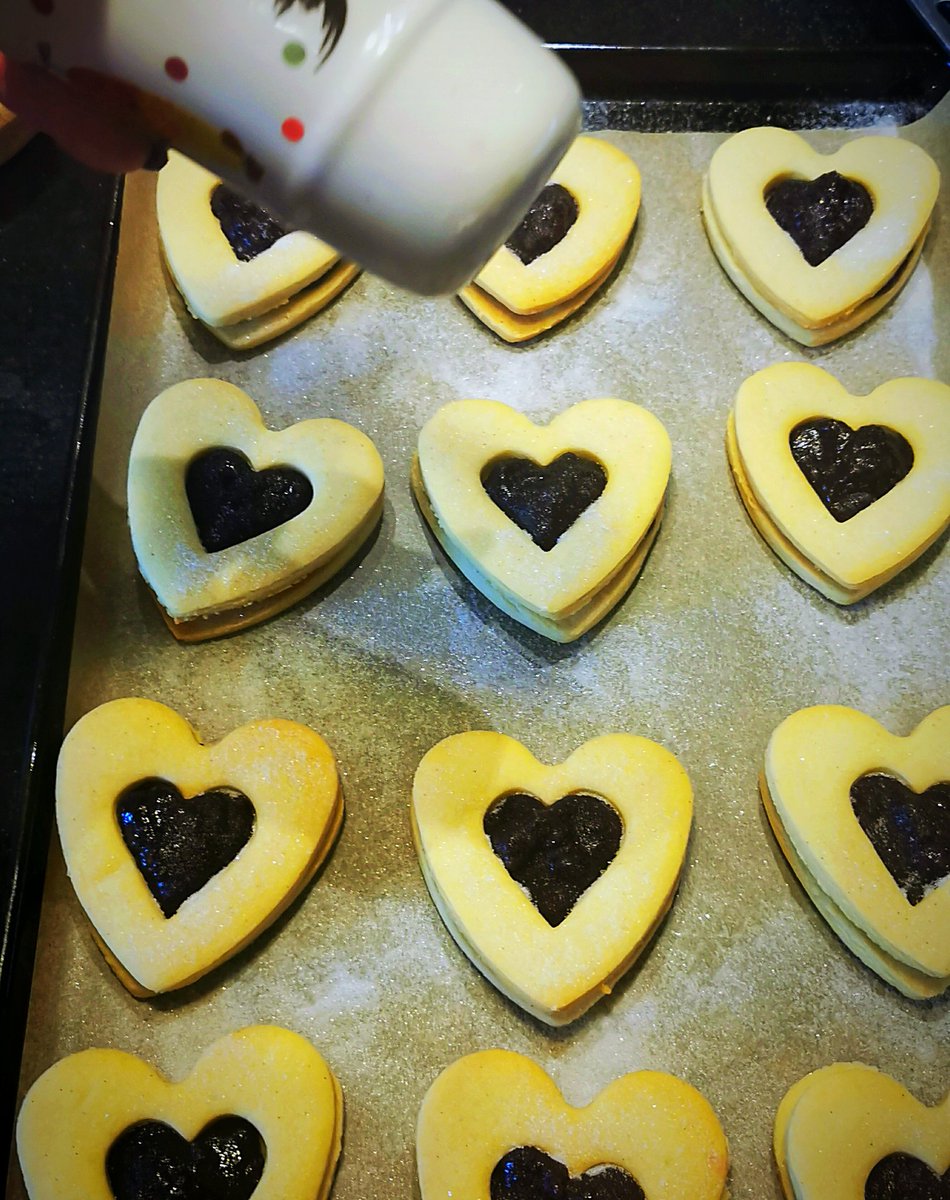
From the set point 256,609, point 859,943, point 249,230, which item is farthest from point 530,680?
point 249,230

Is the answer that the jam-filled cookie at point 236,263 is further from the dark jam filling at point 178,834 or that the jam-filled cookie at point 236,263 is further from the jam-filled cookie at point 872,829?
the jam-filled cookie at point 872,829

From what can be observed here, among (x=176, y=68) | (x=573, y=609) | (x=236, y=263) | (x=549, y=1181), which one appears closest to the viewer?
(x=176, y=68)

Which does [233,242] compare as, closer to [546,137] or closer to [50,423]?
[50,423]

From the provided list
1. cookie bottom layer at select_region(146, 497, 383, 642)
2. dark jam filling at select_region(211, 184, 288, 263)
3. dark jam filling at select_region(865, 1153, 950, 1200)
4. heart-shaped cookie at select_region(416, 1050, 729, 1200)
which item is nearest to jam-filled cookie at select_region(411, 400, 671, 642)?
cookie bottom layer at select_region(146, 497, 383, 642)

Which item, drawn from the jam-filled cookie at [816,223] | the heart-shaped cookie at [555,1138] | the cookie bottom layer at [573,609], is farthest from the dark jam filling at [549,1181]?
the jam-filled cookie at [816,223]

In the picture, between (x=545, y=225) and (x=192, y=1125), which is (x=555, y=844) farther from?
(x=545, y=225)

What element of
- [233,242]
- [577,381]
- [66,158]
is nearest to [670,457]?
[577,381]

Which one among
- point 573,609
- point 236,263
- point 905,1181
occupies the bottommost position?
point 905,1181
